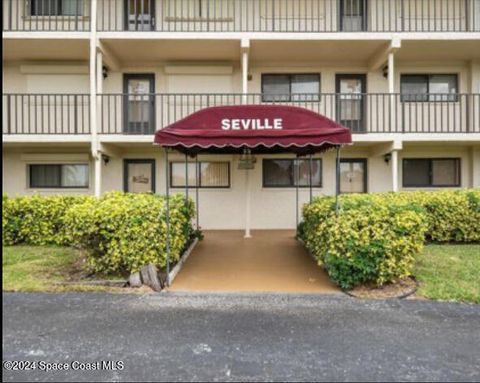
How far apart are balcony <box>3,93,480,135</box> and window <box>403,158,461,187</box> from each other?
3.58 feet

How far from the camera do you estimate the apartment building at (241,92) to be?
11742 millimetres

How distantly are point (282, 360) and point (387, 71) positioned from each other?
10800 mm

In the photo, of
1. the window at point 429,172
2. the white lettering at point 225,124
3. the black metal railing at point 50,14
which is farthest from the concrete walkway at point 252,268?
the black metal railing at point 50,14

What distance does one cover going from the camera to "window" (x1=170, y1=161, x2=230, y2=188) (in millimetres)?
12422

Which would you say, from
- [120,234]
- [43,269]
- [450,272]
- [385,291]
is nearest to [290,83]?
[450,272]

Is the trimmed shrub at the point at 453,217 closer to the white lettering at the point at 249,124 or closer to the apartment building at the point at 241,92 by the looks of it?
the apartment building at the point at 241,92

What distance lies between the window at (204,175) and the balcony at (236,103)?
155cm

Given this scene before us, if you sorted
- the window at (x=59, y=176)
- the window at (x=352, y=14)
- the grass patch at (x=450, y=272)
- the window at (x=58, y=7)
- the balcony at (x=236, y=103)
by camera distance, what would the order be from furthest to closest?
1. the window at (x=352, y=14)
2. the window at (x=59, y=176)
3. the window at (x=58, y=7)
4. the balcony at (x=236, y=103)
5. the grass patch at (x=450, y=272)

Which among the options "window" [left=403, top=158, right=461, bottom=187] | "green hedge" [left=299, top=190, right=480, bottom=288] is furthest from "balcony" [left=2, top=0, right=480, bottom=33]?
"green hedge" [left=299, top=190, right=480, bottom=288]

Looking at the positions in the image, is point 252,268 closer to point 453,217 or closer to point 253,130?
point 253,130

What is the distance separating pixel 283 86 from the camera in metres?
12.4

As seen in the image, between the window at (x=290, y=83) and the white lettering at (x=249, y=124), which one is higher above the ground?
the window at (x=290, y=83)

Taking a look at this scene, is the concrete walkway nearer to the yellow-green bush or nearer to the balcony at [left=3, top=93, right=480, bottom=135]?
the yellow-green bush

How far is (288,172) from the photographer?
41.2 ft
